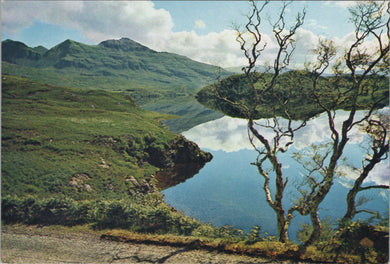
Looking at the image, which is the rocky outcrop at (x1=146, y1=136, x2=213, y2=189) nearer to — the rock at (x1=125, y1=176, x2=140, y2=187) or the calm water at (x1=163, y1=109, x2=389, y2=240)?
the calm water at (x1=163, y1=109, x2=389, y2=240)

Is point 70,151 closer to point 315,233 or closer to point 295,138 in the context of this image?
point 315,233

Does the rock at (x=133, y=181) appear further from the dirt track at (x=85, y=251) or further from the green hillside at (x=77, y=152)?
the dirt track at (x=85, y=251)

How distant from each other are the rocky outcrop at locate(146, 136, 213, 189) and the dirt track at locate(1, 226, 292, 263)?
1907 centimetres

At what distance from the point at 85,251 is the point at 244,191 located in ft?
81.5

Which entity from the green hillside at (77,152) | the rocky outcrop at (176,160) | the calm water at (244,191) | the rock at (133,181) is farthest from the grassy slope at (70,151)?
the calm water at (244,191)

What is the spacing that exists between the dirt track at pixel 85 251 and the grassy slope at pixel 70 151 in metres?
9.60

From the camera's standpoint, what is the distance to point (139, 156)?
1563 inches

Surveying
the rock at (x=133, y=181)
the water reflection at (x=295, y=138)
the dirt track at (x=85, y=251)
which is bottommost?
the dirt track at (x=85, y=251)

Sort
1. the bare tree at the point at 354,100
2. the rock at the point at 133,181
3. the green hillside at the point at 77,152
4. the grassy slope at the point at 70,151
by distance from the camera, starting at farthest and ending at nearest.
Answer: the rock at the point at 133,181 < the green hillside at the point at 77,152 < the grassy slope at the point at 70,151 < the bare tree at the point at 354,100

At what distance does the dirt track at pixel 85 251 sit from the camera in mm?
12906

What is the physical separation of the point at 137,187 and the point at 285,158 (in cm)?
2702

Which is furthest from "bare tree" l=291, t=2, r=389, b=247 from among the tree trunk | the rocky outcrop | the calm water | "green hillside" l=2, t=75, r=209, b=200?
the rocky outcrop

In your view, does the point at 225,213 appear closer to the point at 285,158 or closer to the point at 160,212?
the point at 160,212

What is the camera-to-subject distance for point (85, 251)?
14.3 meters
